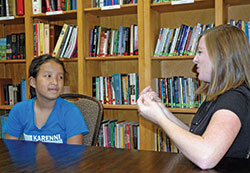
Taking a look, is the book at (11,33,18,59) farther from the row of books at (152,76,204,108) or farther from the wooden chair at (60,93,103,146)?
the wooden chair at (60,93,103,146)

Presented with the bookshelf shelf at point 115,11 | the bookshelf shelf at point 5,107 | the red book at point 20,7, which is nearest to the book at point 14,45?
the red book at point 20,7

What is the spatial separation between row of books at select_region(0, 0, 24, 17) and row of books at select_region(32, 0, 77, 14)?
16 cm

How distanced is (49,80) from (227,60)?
46.3 inches

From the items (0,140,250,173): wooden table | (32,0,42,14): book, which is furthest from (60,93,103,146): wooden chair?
(32,0,42,14): book

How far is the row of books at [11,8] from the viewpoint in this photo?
322 centimetres

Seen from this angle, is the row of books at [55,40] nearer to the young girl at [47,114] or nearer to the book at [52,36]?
the book at [52,36]

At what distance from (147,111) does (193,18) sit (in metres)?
1.88

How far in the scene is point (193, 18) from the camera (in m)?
2.89

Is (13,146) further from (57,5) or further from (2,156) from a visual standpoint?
(57,5)

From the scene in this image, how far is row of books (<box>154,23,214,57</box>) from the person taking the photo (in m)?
2.62

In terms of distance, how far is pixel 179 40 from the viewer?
2.67 metres

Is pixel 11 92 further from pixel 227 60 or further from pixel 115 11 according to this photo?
pixel 227 60

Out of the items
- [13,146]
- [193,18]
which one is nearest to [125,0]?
[193,18]

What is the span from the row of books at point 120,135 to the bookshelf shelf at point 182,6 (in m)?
1.07
